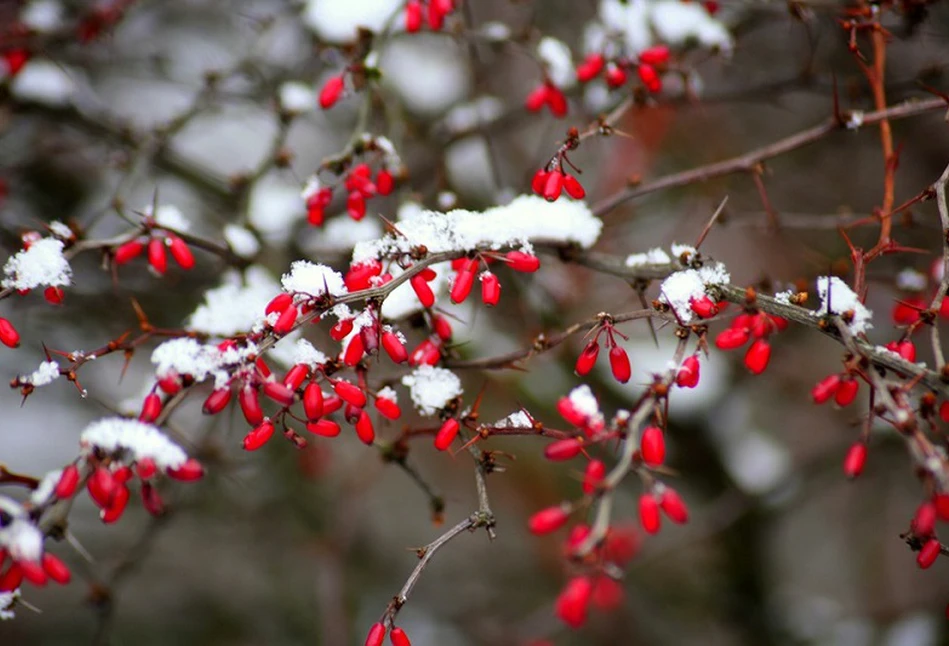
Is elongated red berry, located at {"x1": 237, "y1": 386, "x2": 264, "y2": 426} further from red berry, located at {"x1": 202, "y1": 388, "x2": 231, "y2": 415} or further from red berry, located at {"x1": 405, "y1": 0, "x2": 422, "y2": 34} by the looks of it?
red berry, located at {"x1": 405, "y1": 0, "x2": 422, "y2": 34}

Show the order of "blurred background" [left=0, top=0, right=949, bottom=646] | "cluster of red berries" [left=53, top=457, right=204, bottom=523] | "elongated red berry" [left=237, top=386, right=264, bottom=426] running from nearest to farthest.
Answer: "cluster of red berries" [left=53, top=457, right=204, bottom=523] < "elongated red berry" [left=237, top=386, right=264, bottom=426] < "blurred background" [left=0, top=0, right=949, bottom=646]

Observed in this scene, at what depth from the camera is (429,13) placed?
2.14 meters

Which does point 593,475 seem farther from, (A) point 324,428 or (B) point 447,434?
(A) point 324,428

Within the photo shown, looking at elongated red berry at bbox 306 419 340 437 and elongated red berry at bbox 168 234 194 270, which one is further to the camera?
elongated red berry at bbox 168 234 194 270

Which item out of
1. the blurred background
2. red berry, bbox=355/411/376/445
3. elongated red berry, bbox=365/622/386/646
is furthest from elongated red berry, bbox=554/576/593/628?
the blurred background

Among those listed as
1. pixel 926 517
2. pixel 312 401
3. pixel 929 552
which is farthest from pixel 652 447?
pixel 312 401

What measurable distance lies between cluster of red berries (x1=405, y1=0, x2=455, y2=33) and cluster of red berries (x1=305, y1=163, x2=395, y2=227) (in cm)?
47

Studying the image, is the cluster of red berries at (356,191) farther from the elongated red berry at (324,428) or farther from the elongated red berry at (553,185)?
the elongated red berry at (324,428)

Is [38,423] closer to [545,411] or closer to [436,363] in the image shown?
[545,411]

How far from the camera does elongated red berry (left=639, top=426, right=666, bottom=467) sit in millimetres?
1399

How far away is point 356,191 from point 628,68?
3.07 ft

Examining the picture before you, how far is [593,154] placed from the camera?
194 inches

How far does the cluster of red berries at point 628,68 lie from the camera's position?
219 centimetres

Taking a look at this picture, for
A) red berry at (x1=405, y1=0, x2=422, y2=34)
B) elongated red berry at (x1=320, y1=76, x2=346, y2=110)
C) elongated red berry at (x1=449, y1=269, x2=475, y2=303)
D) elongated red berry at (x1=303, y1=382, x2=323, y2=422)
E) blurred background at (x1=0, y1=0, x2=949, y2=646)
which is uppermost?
red berry at (x1=405, y1=0, x2=422, y2=34)
